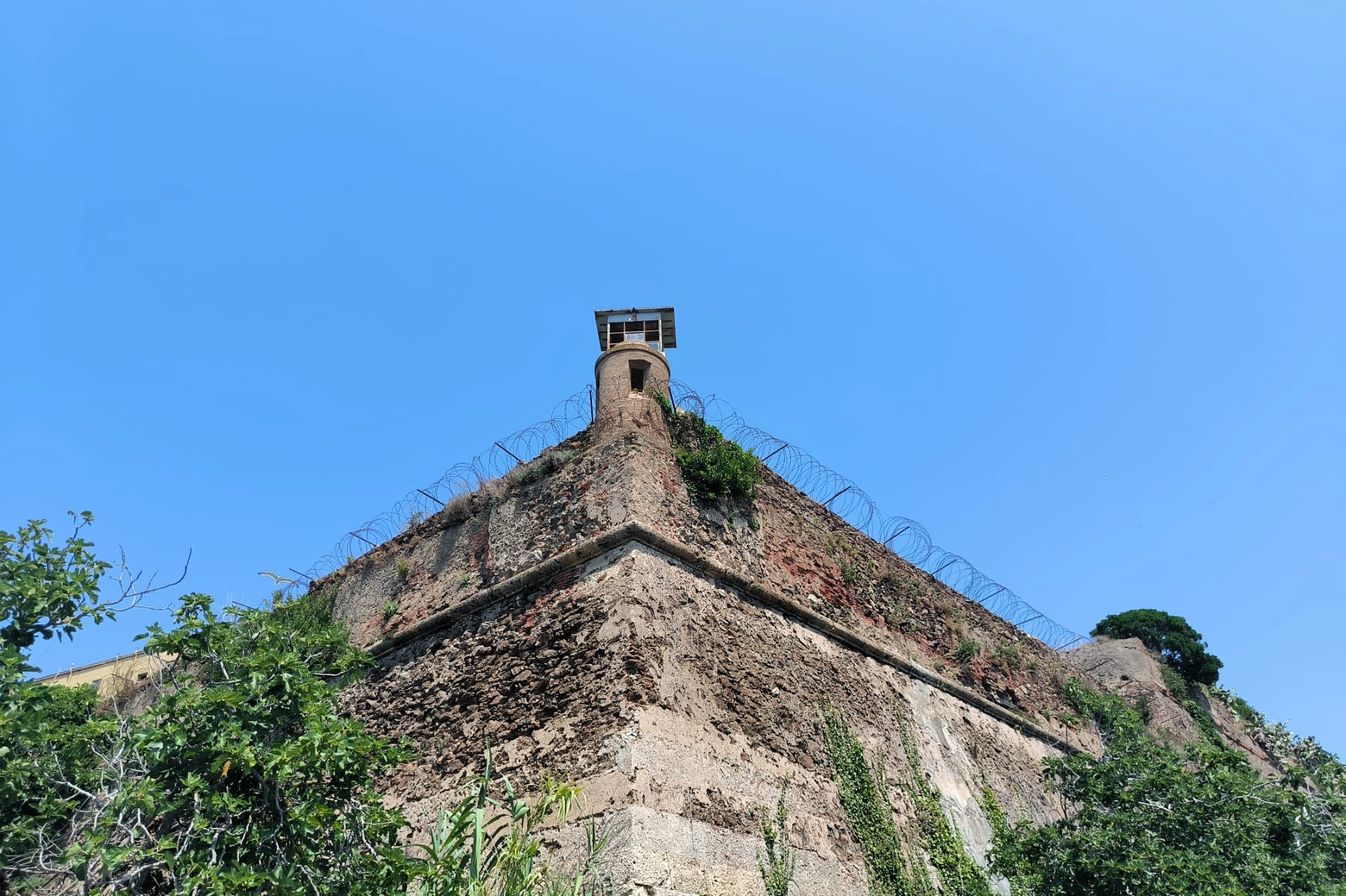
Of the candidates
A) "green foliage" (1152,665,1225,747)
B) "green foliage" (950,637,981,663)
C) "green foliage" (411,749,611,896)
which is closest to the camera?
"green foliage" (411,749,611,896)

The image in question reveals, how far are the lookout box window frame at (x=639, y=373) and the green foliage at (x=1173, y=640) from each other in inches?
555

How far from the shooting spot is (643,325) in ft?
36.1

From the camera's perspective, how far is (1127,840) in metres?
8.18

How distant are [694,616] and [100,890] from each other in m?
4.68

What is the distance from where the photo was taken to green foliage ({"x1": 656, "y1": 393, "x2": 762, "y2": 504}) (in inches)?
376

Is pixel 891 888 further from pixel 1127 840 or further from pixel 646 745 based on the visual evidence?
pixel 646 745

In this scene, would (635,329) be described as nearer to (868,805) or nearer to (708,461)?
(708,461)

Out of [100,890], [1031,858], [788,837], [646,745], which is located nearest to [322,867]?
[100,890]

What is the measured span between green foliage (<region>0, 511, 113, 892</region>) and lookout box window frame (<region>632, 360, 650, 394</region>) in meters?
5.35

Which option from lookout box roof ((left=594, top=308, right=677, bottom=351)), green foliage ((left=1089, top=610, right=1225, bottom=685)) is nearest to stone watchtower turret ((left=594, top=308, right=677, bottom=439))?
lookout box roof ((left=594, top=308, right=677, bottom=351))

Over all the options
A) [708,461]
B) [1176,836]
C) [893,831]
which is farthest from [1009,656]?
[708,461]

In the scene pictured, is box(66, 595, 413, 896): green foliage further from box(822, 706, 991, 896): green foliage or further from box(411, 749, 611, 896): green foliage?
box(822, 706, 991, 896): green foliage

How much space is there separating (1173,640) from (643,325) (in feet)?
48.1

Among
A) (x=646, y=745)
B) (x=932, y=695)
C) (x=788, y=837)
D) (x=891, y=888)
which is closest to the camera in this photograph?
(x=646, y=745)
